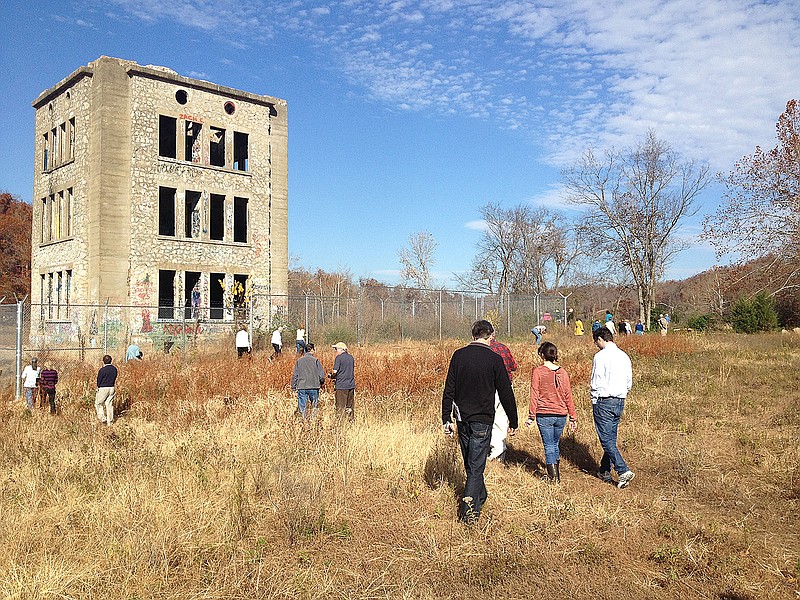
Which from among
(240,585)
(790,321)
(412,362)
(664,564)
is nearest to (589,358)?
(412,362)

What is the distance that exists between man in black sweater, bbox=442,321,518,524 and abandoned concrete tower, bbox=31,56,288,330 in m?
19.9

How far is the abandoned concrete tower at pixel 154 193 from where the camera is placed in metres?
26.8

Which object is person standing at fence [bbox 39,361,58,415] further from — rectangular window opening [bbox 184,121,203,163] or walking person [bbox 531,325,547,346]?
walking person [bbox 531,325,547,346]

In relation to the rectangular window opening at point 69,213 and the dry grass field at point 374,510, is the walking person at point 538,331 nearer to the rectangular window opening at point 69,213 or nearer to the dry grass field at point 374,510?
the dry grass field at point 374,510

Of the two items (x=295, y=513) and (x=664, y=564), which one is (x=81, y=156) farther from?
(x=664, y=564)

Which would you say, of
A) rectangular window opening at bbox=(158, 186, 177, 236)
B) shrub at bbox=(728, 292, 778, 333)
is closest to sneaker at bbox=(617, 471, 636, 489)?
rectangular window opening at bbox=(158, 186, 177, 236)

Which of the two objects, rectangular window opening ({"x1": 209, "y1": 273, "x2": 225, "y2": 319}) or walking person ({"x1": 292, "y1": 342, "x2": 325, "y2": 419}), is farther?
rectangular window opening ({"x1": 209, "y1": 273, "x2": 225, "y2": 319})

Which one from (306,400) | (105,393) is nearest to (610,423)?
(306,400)

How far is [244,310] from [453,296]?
424 inches

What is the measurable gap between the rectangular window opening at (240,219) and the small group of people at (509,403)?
24.2m

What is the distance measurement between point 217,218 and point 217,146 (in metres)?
3.49

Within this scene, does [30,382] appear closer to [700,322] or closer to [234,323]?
[234,323]

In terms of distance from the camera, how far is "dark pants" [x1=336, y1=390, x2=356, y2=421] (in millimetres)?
12207

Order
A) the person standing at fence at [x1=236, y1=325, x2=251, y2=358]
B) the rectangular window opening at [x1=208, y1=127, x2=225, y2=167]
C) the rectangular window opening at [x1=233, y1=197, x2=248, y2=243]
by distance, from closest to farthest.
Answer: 1. the person standing at fence at [x1=236, y1=325, x2=251, y2=358]
2. the rectangular window opening at [x1=208, y1=127, x2=225, y2=167]
3. the rectangular window opening at [x1=233, y1=197, x2=248, y2=243]
